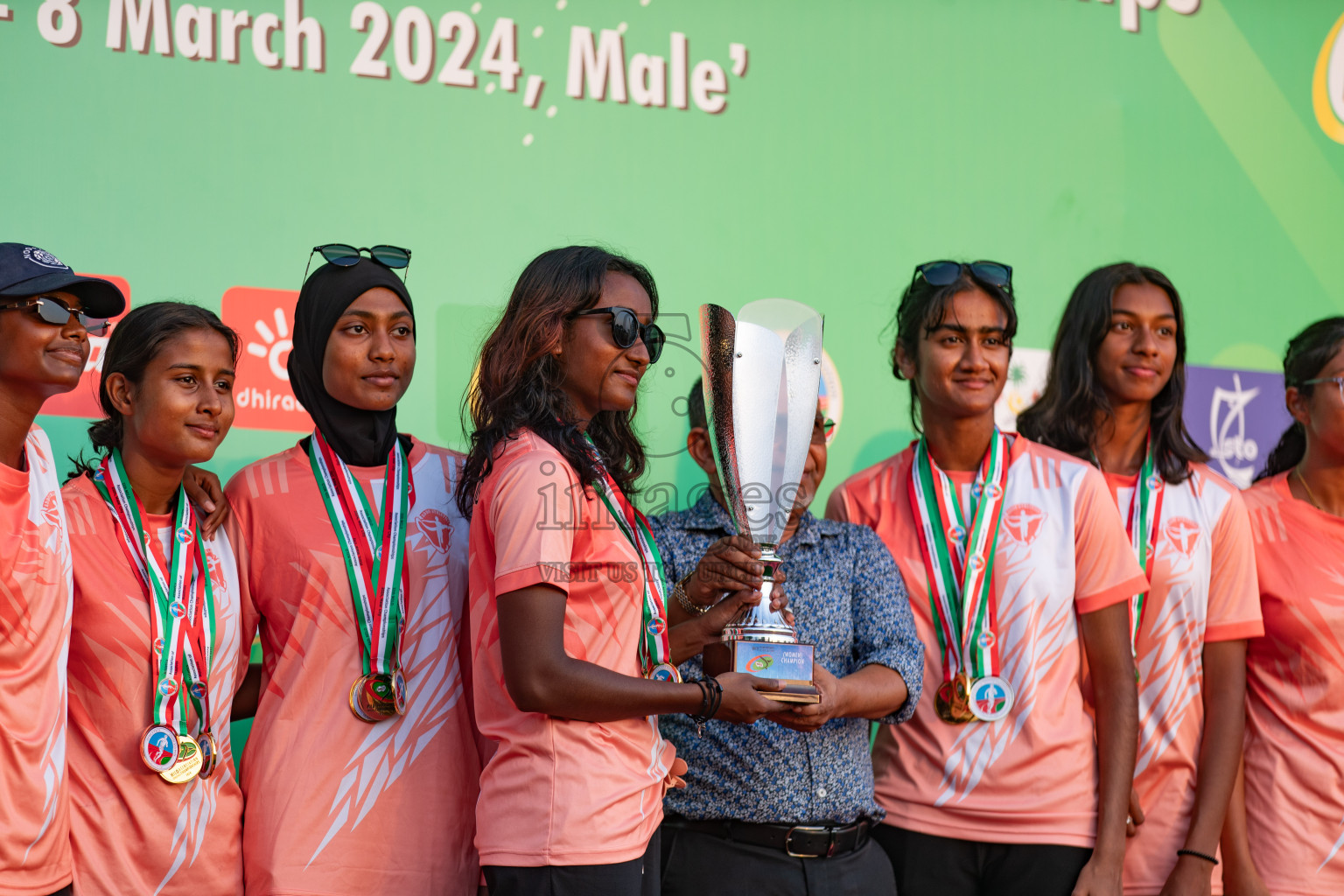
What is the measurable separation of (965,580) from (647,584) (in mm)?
943

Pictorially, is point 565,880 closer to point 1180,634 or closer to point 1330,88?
point 1180,634

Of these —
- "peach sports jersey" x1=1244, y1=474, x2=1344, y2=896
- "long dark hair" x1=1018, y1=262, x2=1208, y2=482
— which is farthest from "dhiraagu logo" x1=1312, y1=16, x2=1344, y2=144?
"peach sports jersey" x1=1244, y1=474, x2=1344, y2=896

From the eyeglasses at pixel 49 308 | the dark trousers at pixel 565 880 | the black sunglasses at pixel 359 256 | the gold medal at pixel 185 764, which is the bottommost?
the dark trousers at pixel 565 880

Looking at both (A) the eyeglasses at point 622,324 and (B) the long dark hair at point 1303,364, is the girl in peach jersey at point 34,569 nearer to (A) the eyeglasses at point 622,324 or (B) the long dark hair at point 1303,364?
(A) the eyeglasses at point 622,324

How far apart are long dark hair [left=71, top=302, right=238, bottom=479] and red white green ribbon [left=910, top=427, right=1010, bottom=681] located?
1.64m

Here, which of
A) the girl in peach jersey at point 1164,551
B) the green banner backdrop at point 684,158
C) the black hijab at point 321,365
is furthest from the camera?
the green banner backdrop at point 684,158

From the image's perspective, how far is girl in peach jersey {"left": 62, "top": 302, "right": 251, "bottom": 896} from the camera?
235 centimetres

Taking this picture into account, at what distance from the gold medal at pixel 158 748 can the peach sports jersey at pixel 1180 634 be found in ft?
6.98

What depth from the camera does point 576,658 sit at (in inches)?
81.0

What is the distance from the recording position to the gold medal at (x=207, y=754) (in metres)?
2.42

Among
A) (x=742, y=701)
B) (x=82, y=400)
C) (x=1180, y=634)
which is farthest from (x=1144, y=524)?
(x=82, y=400)

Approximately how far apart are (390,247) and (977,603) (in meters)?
1.54

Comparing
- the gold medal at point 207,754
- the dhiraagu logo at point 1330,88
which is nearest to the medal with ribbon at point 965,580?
the gold medal at point 207,754

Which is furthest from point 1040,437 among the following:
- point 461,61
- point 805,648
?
point 461,61
